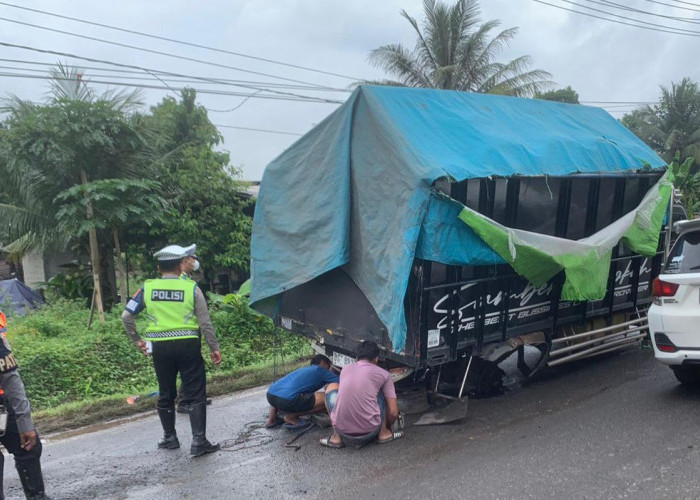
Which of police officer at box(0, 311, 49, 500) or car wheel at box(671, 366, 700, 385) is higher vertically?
police officer at box(0, 311, 49, 500)

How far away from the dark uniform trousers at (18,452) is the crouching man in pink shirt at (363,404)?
2131mm

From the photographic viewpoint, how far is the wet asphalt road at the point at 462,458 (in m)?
4.06

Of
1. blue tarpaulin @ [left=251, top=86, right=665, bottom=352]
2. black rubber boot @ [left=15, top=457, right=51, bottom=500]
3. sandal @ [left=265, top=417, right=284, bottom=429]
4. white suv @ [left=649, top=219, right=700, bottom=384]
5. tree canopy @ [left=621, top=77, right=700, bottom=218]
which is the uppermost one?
tree canopy @ [left=621, top=77, right=700, bottom=218]

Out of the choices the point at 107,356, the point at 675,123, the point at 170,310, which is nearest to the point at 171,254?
the point at 170,310

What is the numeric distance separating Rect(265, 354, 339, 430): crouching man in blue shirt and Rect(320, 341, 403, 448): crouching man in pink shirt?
45 cm

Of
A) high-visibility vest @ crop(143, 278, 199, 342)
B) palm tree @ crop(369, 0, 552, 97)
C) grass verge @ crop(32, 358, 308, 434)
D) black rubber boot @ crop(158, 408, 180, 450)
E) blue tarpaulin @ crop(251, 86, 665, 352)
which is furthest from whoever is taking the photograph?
palm tree @ crop(369, 0, 552, 97)

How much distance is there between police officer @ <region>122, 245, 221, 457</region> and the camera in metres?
4.94

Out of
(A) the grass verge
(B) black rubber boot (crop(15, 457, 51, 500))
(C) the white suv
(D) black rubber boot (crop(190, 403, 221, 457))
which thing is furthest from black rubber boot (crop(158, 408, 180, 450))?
(C) the white suv

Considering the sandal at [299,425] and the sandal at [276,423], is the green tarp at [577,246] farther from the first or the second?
the sandal at [276,423]

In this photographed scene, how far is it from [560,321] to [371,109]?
2871mm

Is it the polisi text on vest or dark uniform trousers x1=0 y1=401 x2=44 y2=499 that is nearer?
dark uniform trousers x1=0 y1=401 x2=44 y2=499

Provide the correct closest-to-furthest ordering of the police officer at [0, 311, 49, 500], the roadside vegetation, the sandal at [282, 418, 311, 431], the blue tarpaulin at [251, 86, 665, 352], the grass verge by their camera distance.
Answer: the police officer at [0, 311, 49, 500] < the blue tarpaulin at [251, 86, 665, 352] < the sandal at [282, 418, 311, 431] < the grass verge < the roadside vegetation

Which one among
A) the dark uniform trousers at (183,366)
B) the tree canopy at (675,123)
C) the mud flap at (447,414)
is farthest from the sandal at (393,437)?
the tree canopy at (675,123)

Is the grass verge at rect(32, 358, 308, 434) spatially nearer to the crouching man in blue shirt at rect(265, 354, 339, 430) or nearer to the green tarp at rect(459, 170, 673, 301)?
the crouching man in blue shirt at rect(265, 354, 339, 430)
